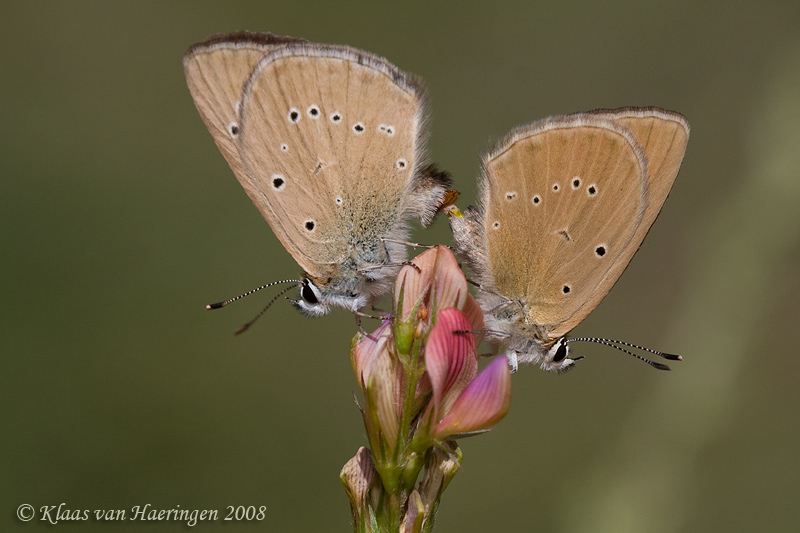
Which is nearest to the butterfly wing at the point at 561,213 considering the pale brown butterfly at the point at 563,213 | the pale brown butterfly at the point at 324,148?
the pale brown butterfly at the point at 563,213

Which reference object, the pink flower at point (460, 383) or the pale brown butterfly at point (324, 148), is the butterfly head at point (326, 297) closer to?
the pale brown butterfly at point (324, 148)

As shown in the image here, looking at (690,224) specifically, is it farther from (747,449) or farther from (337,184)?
(337,184)

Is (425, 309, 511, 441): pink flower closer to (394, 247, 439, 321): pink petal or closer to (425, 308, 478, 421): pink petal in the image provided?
(425, 308, 478, 421): pink petal

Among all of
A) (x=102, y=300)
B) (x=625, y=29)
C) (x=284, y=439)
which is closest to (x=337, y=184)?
(x=284, y=439)

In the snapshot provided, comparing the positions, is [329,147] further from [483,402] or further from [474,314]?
[483,402]

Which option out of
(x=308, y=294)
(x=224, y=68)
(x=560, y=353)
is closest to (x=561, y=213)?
(x=560, y=353)

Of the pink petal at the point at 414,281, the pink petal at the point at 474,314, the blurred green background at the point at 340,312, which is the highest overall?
the pink petal at the point at 414,281

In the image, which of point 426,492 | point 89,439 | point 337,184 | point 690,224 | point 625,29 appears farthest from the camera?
point 625,29
